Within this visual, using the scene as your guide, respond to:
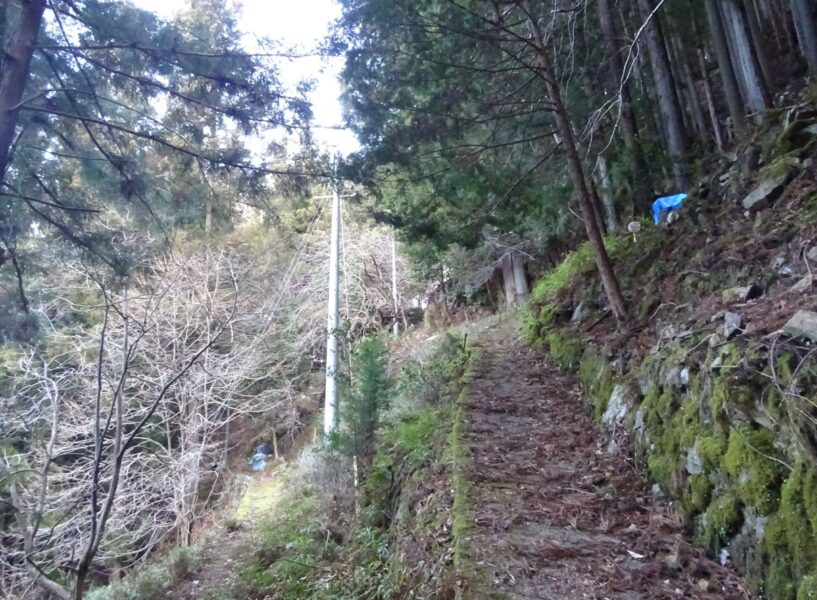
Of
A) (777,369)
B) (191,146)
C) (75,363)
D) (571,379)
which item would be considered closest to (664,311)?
(571,379)

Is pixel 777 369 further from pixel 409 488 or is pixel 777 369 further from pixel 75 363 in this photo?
pixel 75 363

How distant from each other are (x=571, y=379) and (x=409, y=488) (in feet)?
9.94

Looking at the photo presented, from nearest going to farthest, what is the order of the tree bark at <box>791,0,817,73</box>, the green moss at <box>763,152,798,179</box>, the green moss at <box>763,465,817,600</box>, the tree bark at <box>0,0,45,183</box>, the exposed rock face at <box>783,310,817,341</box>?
the green moss at <box>763,465,817,600</box>, the exposed rock face at <box>783,310,817,341</box>, the tree bark at <box>0,0,45,183</box>, the green moss at <box>763,152,798,179</box>, the tree bark at <box>791,0,817,73</box>

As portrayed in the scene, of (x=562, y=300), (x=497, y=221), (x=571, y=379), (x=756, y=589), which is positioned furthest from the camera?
(x=562, y=300)

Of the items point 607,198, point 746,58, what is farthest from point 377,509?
point 746,58

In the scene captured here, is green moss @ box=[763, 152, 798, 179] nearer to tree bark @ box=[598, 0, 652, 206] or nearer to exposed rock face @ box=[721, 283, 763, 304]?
exposed rock face @ box=[721, 283, 763, 304]

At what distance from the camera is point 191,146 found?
19.6ft

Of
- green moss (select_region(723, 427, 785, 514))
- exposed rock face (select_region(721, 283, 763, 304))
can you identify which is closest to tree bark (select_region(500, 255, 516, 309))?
exposed rock face (select_region(721, 283, 763, 304))

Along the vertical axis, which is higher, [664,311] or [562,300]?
[562,300]

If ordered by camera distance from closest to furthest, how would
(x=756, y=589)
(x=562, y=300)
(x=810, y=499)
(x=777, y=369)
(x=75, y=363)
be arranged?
(x=810, y=499), (x=756, y=589), (x=777, y=369), (x=562, y=300), (x=75, y=363)

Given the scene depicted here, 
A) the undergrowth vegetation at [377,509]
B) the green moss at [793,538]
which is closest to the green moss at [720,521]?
the green moss at [793,538]

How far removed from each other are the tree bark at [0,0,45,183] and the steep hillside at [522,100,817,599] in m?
5.95

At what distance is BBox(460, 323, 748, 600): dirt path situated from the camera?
3078 millimetres

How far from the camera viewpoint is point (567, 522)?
12.6 ft
